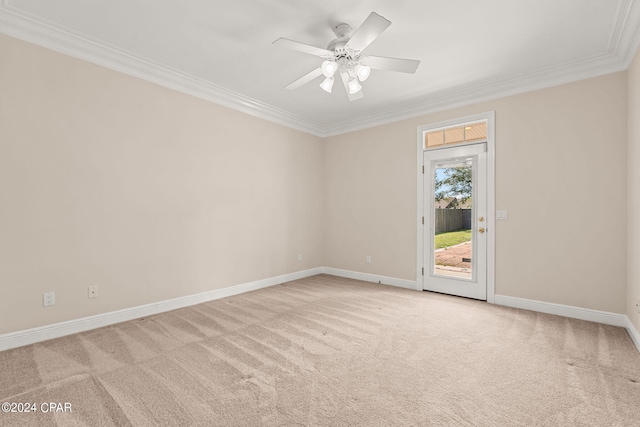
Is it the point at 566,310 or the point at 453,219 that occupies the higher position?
the point at 453,219

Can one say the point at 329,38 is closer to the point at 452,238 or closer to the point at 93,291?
the point at 452,238

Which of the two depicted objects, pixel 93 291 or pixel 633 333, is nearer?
pixel 633 333

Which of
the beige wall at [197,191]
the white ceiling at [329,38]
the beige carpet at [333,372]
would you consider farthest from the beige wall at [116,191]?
the beige carpet at [333,372]

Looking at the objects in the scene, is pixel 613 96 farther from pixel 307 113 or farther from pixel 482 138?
pixel 307 113

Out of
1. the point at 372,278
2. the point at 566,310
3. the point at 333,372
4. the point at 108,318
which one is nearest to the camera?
the point at 333,372

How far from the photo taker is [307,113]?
5.01m

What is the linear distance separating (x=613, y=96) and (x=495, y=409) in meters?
3.45

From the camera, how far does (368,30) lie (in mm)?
2217

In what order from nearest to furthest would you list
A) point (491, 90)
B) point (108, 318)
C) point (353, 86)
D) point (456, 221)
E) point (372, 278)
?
point (353, 86) < point (108, 318) < point (491, 90) < point (456, 221) < point (372, 278)

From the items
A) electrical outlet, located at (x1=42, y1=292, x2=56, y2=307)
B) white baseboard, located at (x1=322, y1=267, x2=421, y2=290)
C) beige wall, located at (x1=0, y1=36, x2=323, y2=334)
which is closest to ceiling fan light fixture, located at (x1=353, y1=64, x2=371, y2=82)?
beige wall, located at (x1=0, y1=36, x2=323, y2=334)

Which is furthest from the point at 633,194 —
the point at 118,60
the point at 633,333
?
the point at 118,60

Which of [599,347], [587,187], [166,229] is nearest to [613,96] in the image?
[587,187]

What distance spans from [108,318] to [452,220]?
440 cm

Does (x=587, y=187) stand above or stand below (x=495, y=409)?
above
